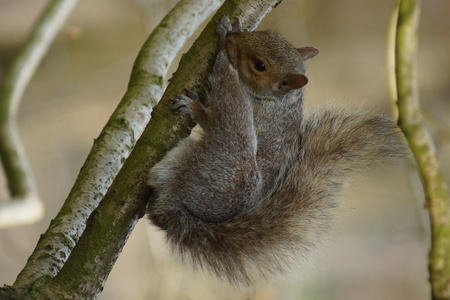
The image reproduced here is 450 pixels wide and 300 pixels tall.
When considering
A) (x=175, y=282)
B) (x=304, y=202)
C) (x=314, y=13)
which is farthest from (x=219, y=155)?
(x=314, y=13)

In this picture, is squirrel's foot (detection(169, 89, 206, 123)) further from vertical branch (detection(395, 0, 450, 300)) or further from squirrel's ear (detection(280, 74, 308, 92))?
vertical branch (detection(395, 0, 450, 300))

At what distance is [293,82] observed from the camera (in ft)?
5.78

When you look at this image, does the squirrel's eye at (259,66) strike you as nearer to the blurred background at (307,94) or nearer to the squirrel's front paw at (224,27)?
the squirrel's front paw at (224,27)

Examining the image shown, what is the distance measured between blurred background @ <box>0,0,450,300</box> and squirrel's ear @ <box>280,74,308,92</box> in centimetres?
239

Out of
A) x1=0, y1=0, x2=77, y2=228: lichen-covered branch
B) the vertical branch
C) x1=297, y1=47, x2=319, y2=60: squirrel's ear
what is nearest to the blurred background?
x1=0, y1=0, x2=77, y2=228: lichen-covered branch

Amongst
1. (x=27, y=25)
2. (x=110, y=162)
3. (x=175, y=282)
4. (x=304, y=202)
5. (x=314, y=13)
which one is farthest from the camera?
(x=27, y=25)

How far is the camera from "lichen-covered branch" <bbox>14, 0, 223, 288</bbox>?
1.38 metres

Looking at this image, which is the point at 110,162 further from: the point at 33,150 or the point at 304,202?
the point at 33,150

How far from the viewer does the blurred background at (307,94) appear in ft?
15.0

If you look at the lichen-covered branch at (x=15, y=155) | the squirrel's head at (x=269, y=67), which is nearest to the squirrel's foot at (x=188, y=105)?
the squirrel's head at (x=269, y=67)

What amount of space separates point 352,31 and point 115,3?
217 centimetres

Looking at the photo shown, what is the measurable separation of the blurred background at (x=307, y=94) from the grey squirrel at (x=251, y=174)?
2428 millimetres

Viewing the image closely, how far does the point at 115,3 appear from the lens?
5250 mm

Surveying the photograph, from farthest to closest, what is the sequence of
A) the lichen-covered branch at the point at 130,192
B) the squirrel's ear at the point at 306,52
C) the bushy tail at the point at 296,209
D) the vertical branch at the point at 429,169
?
the squirrel's ear at the point at 306,52
the bushy tail at the point at 296,209
the lichen-covered branch at the point at 130,192
the vertical branch at the point at 429,169
